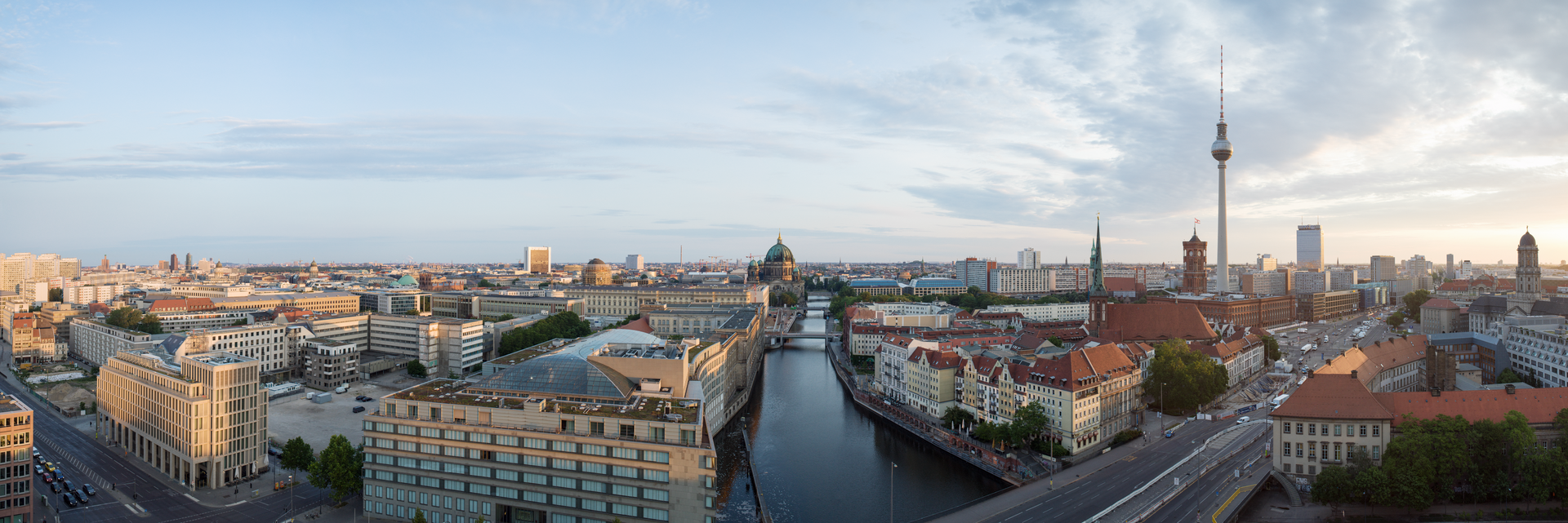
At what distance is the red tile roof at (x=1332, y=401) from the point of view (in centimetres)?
3897

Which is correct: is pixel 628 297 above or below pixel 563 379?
above

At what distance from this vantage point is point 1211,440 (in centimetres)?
4838

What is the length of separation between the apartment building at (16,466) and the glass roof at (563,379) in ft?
60.2

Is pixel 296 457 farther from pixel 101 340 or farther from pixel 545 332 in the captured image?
pixel 101 340

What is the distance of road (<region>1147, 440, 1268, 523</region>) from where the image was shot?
1411 inches

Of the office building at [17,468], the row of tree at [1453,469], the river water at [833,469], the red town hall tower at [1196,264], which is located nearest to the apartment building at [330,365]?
the office building at [17,468]

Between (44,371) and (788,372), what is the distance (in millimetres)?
70170

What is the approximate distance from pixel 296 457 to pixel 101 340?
174 feet

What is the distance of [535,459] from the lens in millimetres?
33656

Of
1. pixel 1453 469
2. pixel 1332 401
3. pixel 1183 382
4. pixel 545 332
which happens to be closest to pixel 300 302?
pixel 545 332

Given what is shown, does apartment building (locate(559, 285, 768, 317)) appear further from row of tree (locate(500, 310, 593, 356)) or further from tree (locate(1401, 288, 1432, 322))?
tree (locate(1401, 288, 1432, 322))

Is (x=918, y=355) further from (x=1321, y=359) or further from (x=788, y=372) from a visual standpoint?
(x=1321, y=359)

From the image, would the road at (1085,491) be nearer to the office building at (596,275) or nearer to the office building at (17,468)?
the office building at (17,468)

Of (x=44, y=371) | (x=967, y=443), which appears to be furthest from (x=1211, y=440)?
(x=44, y=371)
